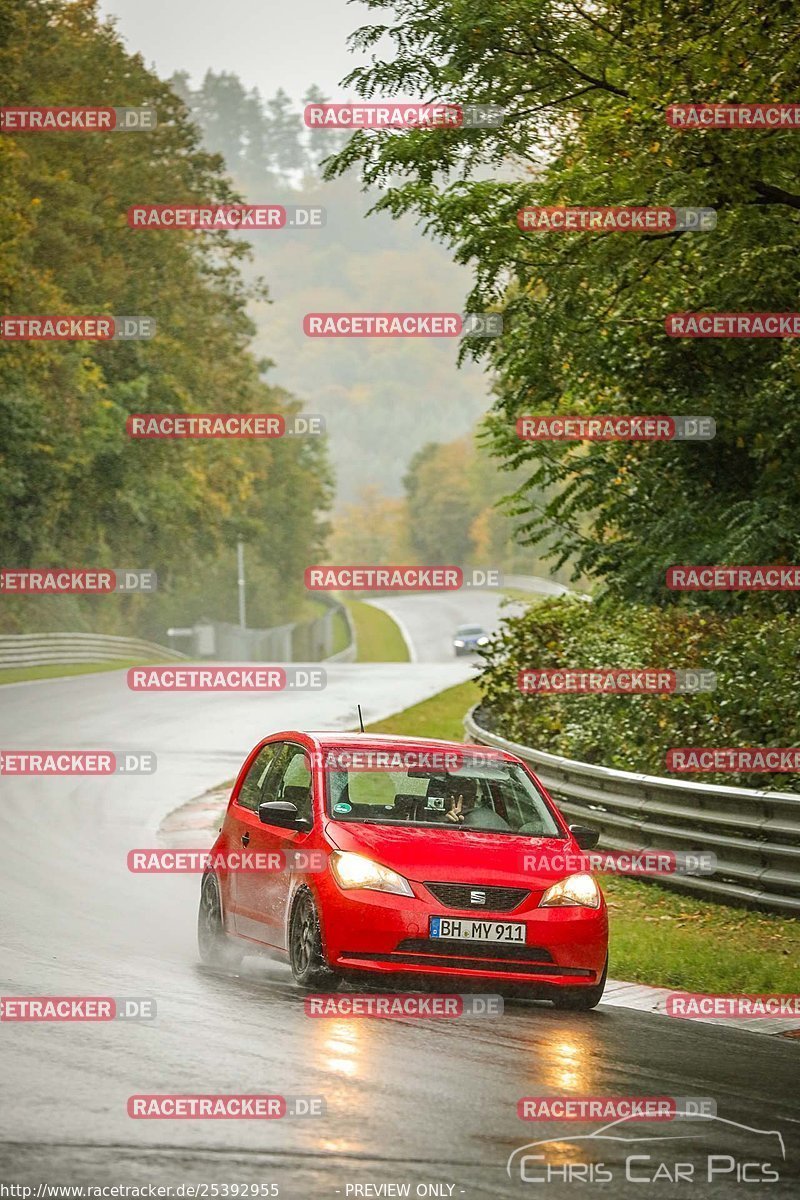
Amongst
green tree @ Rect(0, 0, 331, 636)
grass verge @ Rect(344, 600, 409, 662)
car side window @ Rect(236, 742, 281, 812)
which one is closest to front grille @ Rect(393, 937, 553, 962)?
car side window @ Rect(236, 742, 281, 812)

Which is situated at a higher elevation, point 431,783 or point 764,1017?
point 431,783

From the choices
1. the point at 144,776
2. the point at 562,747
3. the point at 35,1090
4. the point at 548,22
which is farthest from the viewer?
the point at 144,776

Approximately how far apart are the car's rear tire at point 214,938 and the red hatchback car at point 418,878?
6 centimetres

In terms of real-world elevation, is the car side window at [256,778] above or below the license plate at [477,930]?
above

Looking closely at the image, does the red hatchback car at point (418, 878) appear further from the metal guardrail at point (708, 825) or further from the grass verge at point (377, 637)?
the grass verge at point (377, 637)

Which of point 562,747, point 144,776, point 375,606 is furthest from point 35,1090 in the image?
point 375,606

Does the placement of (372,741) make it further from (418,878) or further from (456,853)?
(418,878)

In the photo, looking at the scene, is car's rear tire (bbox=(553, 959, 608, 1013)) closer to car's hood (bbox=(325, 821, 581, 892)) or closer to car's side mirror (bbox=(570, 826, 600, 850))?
car's hood (bbox=(325, 821, 581, 892))

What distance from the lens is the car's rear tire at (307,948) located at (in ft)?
31.2

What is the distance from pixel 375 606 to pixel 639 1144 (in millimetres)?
115262

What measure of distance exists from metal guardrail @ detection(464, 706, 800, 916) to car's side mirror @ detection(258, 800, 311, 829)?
3.98 meters

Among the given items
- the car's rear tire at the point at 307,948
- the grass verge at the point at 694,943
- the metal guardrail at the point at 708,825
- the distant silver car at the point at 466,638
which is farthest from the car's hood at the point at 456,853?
the distant silver car at the point at 466,638

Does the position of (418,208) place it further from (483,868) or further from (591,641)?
(483,868)

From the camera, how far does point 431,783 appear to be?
10648 mm
